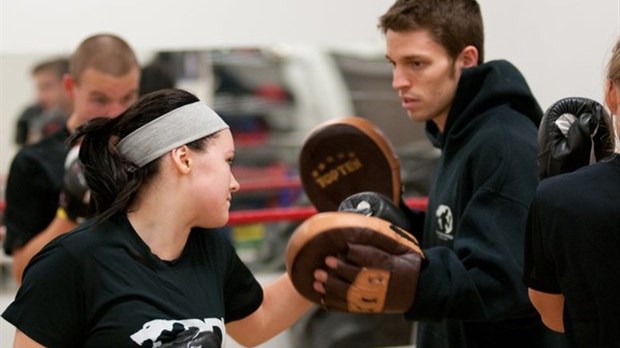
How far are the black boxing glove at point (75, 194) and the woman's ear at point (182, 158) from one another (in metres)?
0.95

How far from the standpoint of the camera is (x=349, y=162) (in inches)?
105

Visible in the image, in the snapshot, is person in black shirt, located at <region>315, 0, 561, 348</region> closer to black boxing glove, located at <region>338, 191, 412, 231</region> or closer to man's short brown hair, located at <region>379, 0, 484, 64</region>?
man's short brown hair, located at <region>379, 0, 484, 64</region>

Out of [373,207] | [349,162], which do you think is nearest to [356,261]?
[373,207]

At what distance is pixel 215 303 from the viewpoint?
1.93 meters

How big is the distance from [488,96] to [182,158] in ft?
2.59

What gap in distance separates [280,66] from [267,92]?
0.11 m

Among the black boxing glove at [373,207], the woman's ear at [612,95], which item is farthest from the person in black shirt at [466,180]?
the woman's ear at [612,95]

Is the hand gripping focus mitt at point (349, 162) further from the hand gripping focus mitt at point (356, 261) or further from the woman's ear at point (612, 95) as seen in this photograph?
the woman's ear at point (612, 95)

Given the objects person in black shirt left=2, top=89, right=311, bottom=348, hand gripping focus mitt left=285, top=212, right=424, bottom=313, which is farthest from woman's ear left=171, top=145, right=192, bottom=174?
hand gripping focus mitt left=285, top=212, right=424, bottom=313

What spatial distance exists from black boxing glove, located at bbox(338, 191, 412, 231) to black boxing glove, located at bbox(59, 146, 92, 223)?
88 cm

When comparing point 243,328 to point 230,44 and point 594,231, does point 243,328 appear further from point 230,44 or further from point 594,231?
point 230,44

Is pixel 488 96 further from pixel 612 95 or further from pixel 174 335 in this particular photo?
pixel 174 335

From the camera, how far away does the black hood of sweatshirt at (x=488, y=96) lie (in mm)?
2303

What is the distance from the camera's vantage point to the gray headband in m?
1.90
